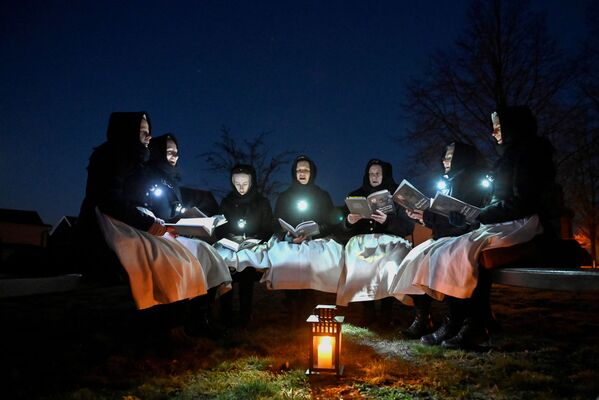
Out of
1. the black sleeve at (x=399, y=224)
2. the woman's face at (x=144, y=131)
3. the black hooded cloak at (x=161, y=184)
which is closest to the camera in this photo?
the woman's face at (x=144, y=131)

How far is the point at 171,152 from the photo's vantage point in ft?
18.4

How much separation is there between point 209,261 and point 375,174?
8.29 feet

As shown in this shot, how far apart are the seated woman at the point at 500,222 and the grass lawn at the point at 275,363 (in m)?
0.43

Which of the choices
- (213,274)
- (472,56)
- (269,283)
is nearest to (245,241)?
(269,283)

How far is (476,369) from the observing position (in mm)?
3744

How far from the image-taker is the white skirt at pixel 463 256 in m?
3.99

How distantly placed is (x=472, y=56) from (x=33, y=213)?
5147 cm

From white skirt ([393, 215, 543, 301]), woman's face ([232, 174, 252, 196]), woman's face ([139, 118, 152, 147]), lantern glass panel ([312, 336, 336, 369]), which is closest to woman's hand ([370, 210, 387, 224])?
white skirt ([393, 215, 543, 301])

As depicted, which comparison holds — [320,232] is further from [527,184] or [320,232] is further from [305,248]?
[527,184]

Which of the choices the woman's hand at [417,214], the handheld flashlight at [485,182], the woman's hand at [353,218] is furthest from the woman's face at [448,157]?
the woman's hand at [353,218]

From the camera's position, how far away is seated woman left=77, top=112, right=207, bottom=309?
12.7 feet

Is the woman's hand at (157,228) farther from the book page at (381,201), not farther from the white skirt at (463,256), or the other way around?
the white skirt at (463,256)

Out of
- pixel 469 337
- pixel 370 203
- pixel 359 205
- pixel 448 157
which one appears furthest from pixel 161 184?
pixel 469 337

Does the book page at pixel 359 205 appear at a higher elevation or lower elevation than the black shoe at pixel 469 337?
higher
